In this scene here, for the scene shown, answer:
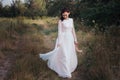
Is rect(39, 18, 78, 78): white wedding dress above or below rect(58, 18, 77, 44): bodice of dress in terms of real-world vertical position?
below

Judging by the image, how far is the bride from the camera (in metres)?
8.12

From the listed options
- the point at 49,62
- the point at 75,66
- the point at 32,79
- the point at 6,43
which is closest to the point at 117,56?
the point at 75,66

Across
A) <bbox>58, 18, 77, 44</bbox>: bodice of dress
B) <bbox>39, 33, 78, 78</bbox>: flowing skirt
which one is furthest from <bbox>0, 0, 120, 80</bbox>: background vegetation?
<bbox>58, 18, 77, 44</bbox>: bodice of dress

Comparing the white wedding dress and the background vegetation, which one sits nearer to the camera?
the background vegetation

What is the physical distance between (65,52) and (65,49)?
84mm

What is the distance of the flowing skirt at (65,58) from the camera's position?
26.6ft

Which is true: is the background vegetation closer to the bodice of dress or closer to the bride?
the bride

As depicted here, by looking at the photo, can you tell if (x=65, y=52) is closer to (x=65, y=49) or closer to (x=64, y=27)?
(x=65, y=49)

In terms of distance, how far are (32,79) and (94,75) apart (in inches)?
56.3

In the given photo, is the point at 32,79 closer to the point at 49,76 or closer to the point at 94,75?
the point at 49,76

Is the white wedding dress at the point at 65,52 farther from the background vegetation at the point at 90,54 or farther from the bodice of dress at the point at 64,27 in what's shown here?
the background vegetation at the point at 90,54

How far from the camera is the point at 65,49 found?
8.20 metres

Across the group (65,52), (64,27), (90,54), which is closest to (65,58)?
(65,52)

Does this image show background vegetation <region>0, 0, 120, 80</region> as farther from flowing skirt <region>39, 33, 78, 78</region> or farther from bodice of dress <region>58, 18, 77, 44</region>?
bodice of dress <region>58, 18, 77, 44</region>
